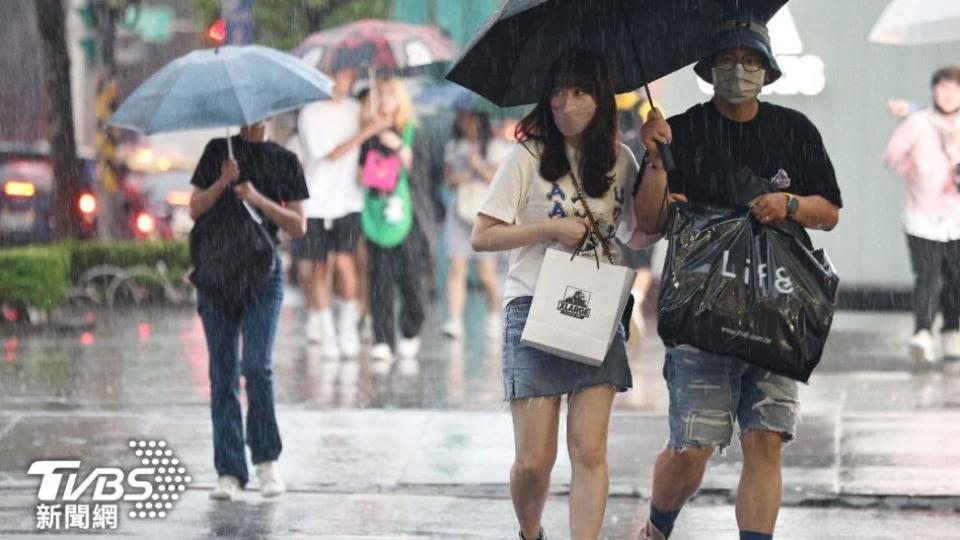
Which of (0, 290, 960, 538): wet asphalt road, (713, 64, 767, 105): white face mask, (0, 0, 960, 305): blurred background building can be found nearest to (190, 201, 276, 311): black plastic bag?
(0, 290, 960, 538): wet asphalt road

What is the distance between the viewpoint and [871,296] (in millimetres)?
17203

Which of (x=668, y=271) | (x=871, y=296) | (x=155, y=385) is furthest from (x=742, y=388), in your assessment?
(x=871, y=296)

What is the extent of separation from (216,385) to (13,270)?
29.7ft

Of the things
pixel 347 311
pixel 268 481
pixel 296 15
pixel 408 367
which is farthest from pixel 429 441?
pixel 296 15

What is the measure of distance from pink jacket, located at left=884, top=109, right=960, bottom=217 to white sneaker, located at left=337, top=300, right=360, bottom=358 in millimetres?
3994

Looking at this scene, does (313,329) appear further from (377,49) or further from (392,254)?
(377,49)

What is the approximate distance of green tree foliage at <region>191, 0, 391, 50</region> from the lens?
2983 centimetres

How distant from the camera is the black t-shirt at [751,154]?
19.8 feet

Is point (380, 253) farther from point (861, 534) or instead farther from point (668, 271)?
point (668, 271)

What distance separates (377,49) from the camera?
14586 millimetres

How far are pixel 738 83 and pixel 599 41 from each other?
637 millimetres

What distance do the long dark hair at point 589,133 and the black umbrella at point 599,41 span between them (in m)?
0.20

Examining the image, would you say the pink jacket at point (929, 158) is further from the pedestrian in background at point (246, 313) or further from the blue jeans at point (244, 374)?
the blue jeans at point (244, 374)

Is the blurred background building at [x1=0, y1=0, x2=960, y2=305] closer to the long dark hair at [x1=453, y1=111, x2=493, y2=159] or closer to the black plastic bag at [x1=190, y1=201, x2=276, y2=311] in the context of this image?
the long dark hair at [x1=453, y1=111, x2=493, y2=159]
